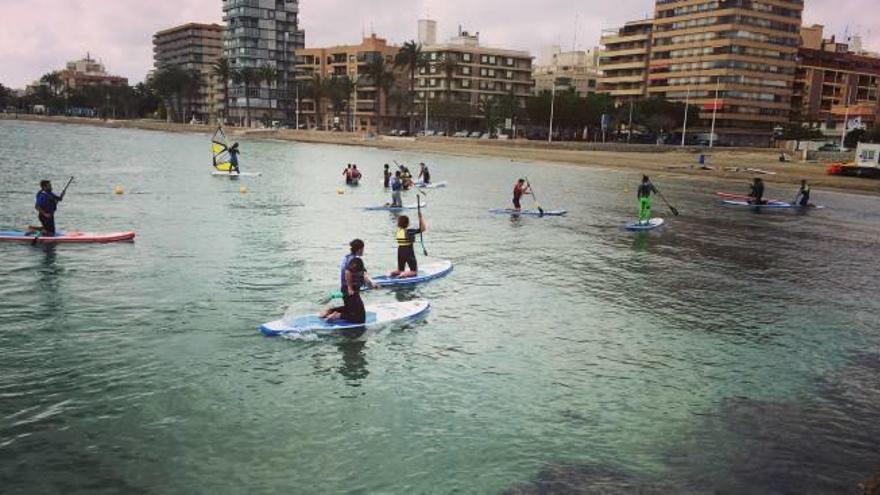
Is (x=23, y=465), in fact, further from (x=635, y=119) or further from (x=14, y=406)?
(x=635, y=119)

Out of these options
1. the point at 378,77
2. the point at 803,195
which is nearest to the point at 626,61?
the point at 378,77

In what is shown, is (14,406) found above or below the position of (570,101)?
below

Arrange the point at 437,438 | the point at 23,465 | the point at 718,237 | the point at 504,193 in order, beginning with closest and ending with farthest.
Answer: the point at 23,465 → the point at 437,438 → the point at 718,237 → the point at 504,193

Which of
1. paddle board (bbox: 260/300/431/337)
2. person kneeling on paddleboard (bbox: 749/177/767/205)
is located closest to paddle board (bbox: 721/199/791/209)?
person kneeling on paddleboard (bbox: 749/177/767/205)

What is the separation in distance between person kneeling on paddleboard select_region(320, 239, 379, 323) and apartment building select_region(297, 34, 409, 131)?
491 feet

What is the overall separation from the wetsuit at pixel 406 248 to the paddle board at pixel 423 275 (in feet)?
1.17

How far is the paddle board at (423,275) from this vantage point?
19.7 m

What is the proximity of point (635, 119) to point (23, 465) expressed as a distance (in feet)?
404

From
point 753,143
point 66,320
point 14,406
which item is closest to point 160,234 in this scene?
point 66,320

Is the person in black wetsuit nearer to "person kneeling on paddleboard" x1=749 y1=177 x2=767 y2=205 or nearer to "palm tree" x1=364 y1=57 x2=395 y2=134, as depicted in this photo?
"person kneeling on paddleboard" x1=749 y1=177 x2=767 y2=205

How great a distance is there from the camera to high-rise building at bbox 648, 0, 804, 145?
13350 centimetres

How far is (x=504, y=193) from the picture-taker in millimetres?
50812

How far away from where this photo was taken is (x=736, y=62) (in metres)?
134

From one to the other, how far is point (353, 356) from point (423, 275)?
22.6 feet
